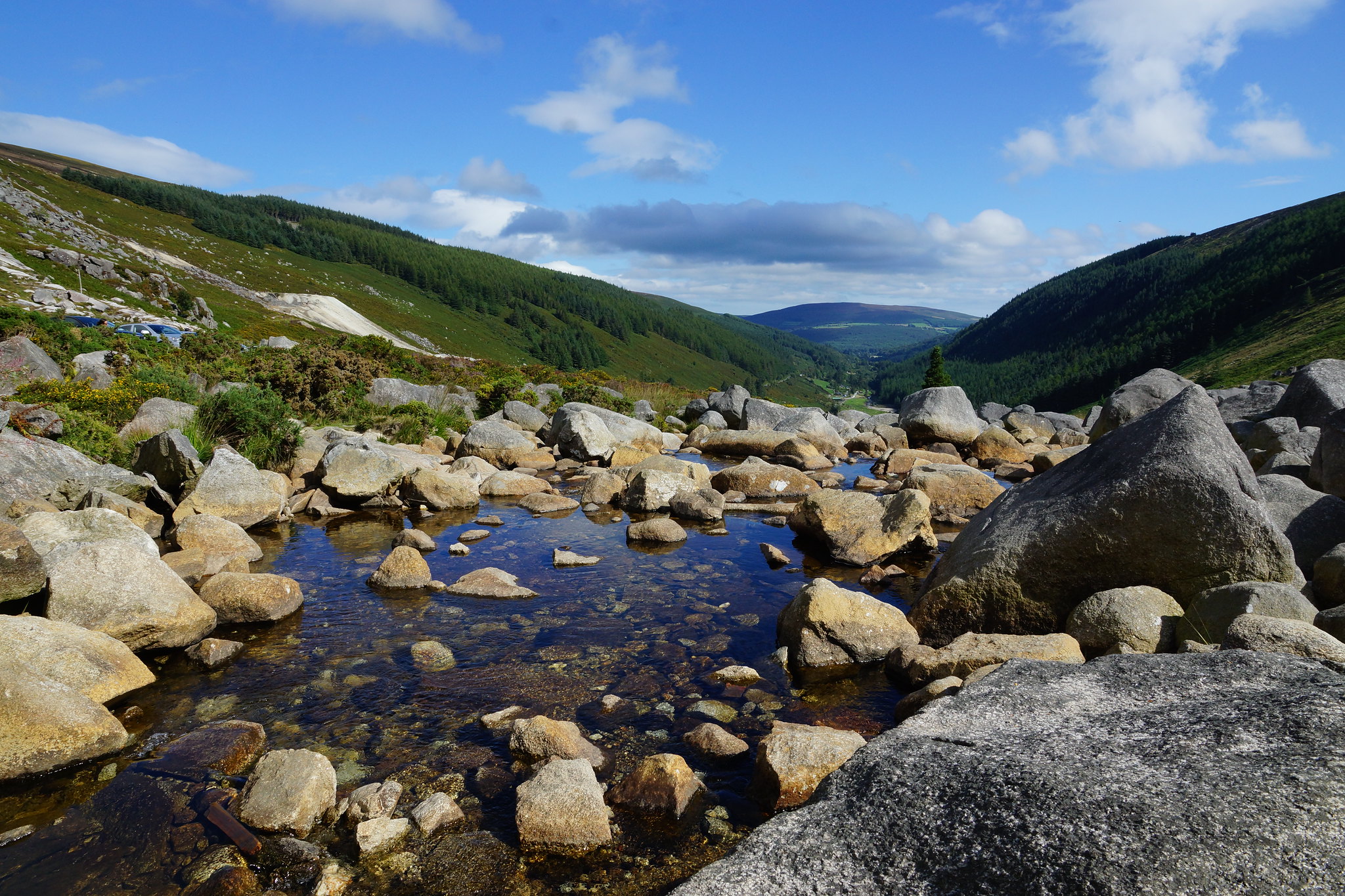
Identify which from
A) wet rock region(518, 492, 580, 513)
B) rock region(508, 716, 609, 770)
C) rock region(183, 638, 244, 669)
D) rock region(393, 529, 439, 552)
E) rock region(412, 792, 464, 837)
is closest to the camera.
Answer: rock region(412, 792, 464, 837)

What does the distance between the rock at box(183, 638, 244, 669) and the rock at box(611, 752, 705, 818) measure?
20.7 ft

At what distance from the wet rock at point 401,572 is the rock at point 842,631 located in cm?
693

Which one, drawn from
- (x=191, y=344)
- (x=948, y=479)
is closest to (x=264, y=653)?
(x=948, y=479)

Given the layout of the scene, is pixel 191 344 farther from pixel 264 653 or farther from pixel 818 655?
pixel 818 655

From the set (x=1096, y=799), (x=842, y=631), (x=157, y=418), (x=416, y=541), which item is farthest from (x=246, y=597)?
(x=157, y=418)

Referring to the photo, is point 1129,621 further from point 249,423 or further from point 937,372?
point 937,372

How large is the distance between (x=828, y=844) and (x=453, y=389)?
3850 cm

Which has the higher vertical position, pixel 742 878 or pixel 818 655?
pixel 742 878

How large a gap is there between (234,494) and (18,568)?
310 inches

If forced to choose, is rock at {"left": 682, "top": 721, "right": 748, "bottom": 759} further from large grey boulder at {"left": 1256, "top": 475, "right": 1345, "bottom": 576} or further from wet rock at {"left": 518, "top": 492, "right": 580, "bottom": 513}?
wet rock at {"left": 518, "top": 492, "right": 580, "bottom": 513}

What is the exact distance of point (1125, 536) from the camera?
31.4 feet

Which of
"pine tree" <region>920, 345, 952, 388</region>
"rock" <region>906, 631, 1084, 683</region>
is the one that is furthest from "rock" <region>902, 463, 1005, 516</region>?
"pine tree" <region>920, 345, 952, 388</region>

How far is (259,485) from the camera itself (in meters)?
17.0

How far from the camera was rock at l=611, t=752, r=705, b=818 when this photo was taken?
670 cm
